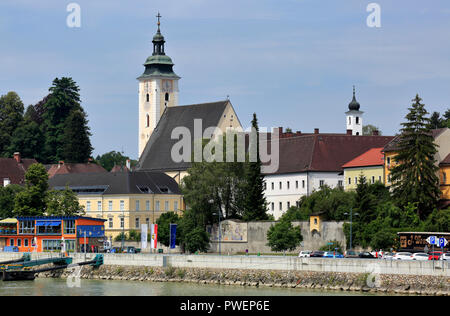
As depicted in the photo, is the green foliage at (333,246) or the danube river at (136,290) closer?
the danube river at (136,290)

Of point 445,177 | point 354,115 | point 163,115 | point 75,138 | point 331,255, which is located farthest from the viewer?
point 354,115

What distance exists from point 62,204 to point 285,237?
25.4 metres

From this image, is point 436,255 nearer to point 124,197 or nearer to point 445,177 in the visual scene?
point 445,177

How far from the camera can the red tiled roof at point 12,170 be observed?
5423 inches

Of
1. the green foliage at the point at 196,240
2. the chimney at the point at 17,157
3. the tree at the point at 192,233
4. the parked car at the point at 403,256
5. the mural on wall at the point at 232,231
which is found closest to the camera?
the parked car at the point at 403,256

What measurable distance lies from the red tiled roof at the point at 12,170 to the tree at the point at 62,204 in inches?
1293

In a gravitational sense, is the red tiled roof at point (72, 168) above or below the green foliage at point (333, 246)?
above

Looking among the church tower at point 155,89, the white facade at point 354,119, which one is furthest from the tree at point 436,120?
the church tower at point 155,89

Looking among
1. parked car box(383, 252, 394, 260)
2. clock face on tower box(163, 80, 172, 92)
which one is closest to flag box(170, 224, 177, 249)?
parked car box(383, 252, 394, 260)

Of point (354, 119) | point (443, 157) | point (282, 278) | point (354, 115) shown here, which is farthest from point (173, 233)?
point (354, 115)

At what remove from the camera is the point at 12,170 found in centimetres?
13950

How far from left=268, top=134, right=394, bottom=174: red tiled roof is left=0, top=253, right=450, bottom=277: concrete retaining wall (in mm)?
36149

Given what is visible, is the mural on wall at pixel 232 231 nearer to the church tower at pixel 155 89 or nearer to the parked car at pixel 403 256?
the parked car at pixel 403 256
